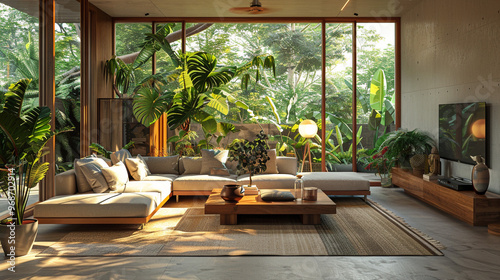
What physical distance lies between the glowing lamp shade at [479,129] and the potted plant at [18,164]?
15.9ft

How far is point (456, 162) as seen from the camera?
6879 millimetres

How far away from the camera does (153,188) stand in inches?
243

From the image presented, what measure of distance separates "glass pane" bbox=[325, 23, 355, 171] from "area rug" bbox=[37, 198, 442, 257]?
11.8 feet

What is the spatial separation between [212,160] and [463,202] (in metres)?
3.60

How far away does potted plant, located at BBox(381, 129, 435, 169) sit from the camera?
7.73 meters

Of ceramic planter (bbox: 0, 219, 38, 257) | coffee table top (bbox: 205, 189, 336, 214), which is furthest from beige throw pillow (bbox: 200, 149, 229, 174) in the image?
ceramic planter (bbox: 0, 219, 38, 257)

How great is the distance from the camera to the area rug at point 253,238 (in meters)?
4.48

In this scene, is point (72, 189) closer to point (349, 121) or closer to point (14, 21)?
point (14, 21)

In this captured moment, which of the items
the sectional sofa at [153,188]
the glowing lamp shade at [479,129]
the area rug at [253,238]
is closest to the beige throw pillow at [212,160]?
the sectional sofa at [153,188]

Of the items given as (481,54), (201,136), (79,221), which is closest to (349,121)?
(201,136)

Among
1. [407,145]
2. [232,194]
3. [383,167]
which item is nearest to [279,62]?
[383,167]

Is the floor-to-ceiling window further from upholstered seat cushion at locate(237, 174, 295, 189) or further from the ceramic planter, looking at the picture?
the ceramic planter

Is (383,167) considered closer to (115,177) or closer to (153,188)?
(153,188)

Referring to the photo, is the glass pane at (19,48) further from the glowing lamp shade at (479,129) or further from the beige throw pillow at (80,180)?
the glowing lamp shade at (479,129)
